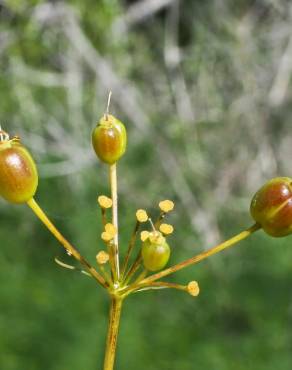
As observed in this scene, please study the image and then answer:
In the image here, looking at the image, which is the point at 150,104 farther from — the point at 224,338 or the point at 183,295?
the point at 224,338

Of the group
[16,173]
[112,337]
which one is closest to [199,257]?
[112,337]

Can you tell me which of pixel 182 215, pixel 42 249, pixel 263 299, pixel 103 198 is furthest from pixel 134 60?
pixel 103 198

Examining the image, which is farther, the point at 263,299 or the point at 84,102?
the point at 84,102

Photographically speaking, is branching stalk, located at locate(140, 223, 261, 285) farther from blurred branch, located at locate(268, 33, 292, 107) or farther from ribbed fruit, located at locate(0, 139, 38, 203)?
blurred branch, located at locate(268, 33, 292, 107)

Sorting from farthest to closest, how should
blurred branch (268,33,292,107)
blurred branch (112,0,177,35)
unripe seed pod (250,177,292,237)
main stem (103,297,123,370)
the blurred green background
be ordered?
blurred branch (112,0,177,35) → blurred branch (268,33,292,107) → the blurred green background → unripe seed pod (250,177,292,237) → main stem (103,297,123,370)

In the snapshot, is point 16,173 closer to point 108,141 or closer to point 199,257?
point 108,141

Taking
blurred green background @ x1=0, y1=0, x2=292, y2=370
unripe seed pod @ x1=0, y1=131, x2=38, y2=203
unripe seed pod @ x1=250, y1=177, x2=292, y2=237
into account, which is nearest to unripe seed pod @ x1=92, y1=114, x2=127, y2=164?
unripe seed pod @ x1=0, y1=131, x2=38, y2=203
